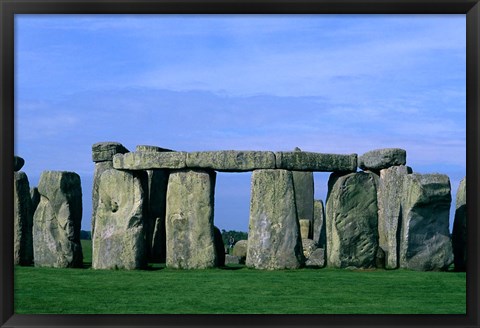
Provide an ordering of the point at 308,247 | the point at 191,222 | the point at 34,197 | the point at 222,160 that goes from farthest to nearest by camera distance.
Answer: the point at 308,247, the point at 34,197, the point at 191,222, the point at 222,160

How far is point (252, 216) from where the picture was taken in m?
15.1

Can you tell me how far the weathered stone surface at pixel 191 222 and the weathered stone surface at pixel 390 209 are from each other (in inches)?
128

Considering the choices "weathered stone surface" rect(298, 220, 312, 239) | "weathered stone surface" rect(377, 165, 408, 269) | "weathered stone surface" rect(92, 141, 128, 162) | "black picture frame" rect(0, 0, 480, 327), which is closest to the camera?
"black picture frame" rect(0, 0, 480, 327)

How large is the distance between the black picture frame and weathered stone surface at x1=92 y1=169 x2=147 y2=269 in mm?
7994

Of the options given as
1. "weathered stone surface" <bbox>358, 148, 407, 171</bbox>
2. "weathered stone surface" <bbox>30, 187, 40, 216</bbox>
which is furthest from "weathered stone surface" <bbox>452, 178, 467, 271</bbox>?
A: "weathered stone surface" <bbox>30, 187, 40, 216</bbox>

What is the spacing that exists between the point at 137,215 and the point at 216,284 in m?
3.13

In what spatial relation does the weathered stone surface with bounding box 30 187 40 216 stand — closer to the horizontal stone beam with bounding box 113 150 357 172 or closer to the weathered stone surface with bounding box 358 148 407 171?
the horizontal stone beam with bounding box 113 150 357 172

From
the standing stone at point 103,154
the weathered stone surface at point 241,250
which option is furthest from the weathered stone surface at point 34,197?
the weathered stone surface at point 241,250

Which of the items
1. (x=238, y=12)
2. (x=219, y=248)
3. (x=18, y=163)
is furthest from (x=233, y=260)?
(x=238, y=12)

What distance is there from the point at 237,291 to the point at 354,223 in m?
4.38

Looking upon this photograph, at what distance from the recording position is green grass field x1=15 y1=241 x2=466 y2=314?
10.2 m

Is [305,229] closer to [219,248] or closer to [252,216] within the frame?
Result: [219,248]

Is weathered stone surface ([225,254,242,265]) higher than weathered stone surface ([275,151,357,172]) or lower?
lower

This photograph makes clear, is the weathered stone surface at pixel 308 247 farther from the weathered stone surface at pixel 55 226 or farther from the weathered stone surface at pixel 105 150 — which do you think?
the weathered stone surface at pixel 55 226
